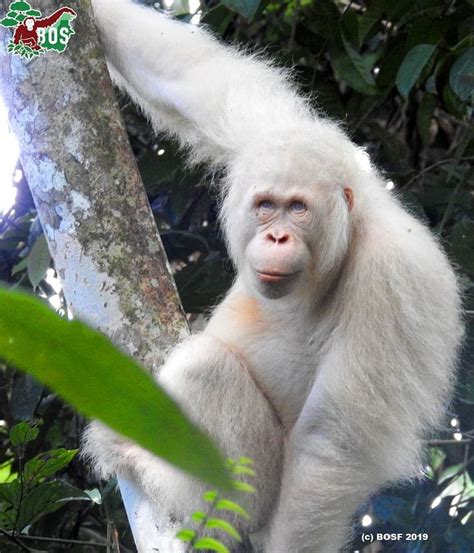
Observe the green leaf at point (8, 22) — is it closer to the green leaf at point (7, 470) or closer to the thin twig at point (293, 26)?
the thin twig at point (293, 26)

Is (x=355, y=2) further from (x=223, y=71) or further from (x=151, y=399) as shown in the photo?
(x=151, y=399)

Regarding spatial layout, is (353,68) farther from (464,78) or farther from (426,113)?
(464,78)

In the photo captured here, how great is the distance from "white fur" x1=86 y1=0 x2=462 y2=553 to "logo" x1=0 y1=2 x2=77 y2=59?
0.79m

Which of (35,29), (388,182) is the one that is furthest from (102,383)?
(388,182)

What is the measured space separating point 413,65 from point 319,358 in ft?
6.05

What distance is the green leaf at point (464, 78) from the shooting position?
13.4 ft

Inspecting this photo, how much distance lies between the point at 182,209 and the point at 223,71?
1466 millimetres

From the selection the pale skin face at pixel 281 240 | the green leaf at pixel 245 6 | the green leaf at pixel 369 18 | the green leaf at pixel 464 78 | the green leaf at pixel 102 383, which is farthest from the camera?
the green leaf at pixel 369 18

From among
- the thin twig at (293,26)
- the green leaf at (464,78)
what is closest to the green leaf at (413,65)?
the green leaf at (464,78)

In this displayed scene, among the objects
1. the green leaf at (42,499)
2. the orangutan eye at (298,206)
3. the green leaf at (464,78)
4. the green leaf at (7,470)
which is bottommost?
the green leaf at (7,470)

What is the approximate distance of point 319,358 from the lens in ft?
10.4

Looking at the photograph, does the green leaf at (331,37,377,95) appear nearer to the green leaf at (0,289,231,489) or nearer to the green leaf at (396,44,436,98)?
the green leaf at (396,44,436,98)

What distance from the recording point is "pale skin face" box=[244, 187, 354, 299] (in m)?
2.81

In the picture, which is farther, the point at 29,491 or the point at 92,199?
the point at 29,491
